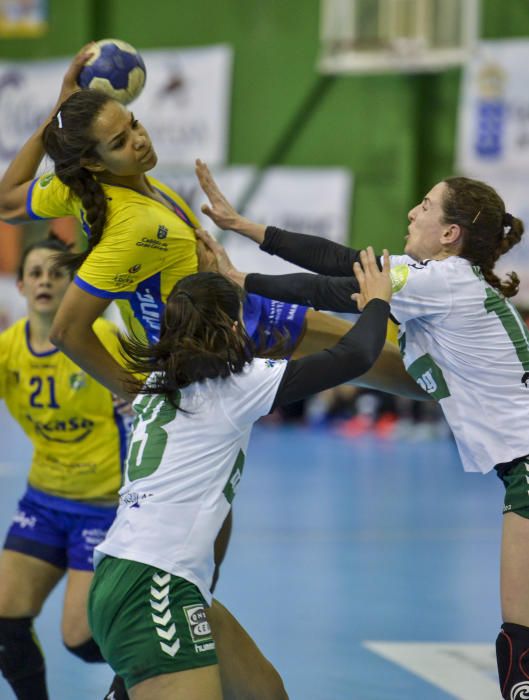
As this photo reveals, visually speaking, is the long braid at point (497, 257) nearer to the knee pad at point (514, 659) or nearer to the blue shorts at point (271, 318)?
the blue shorts at point (271, 318)

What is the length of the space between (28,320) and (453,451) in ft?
25.1

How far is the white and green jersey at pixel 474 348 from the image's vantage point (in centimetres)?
341

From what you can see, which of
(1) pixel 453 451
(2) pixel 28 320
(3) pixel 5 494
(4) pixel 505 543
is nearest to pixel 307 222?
(1) pixel 453 451

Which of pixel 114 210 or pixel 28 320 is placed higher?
pixel 114 210

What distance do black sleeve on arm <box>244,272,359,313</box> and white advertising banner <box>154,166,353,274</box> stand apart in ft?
33.4

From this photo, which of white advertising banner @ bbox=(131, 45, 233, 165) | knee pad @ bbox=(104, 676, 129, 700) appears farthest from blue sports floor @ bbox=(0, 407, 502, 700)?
white advertising banner @ bbox=(131, 45, 233, 165)

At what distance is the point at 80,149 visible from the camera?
3.72 metres

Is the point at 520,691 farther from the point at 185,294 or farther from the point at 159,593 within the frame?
the point at 185,294

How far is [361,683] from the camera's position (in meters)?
4.79

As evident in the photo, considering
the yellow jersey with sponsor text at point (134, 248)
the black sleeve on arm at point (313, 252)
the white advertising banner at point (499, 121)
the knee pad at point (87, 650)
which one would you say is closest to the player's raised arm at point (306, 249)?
the black sleeve on arm at point (313, 252)

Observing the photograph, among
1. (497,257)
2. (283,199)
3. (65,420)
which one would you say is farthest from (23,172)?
(283,199)

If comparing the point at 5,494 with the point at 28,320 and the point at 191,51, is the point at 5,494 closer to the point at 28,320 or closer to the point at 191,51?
the point at 28,320

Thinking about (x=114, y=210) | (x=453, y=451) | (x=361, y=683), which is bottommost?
(x=453, y=451)

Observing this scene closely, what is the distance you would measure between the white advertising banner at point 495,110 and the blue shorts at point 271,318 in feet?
31.4
